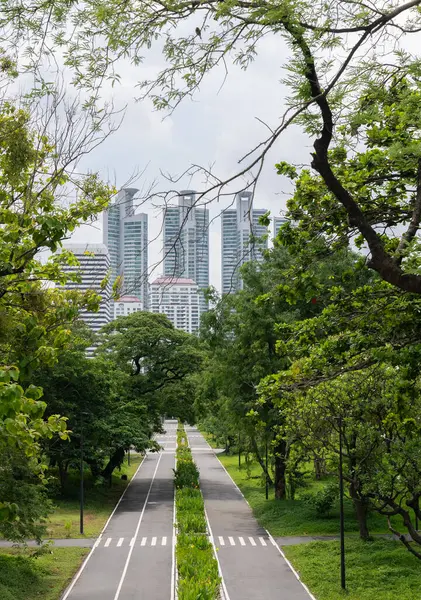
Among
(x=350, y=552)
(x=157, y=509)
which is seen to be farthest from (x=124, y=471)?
(x=350, y=552)

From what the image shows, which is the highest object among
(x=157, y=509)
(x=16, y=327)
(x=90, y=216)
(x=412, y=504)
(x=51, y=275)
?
(x=90, y=216)

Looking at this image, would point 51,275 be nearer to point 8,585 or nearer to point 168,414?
point 8,585

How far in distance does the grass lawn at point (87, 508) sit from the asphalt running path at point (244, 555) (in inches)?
188

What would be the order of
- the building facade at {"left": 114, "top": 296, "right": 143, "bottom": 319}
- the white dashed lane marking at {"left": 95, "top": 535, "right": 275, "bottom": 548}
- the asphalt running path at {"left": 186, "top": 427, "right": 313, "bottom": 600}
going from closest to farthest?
the building facade at {"left": 114, "top": 296, "right": 143, "bottom": 319} → the asphalt running path at {"left": 186, "top": 427, "right": 313, "bottom": 600} → the white dashed lane marking at {"left": 95, "top": 535, "right": 275, "bottom": 548}

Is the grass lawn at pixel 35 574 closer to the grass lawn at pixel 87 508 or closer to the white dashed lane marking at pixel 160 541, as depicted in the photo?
the grass lawn at pixel 87 508

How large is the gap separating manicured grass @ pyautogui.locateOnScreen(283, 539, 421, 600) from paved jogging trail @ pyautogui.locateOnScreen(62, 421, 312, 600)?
562 mm

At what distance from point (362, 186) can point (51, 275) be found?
383 cm

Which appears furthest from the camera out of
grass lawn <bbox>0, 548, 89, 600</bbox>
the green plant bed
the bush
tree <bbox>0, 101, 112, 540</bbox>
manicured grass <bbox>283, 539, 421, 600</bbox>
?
the bush

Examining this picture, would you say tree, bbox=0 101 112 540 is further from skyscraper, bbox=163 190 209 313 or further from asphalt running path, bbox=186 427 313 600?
asphalt running path, bbox=186 427 313 600

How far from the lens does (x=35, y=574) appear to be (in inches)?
796

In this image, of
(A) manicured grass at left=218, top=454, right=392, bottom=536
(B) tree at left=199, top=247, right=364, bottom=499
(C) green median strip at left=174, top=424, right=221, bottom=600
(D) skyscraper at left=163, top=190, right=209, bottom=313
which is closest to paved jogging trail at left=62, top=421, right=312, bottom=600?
(A) manicured grass at left=218, top=454, right=392, bottom=536

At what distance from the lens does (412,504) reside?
53.4 ft

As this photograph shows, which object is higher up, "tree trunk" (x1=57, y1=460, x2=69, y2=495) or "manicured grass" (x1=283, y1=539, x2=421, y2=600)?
"tree trunk" (x1=57, y1=460, x2=69, y2=495)

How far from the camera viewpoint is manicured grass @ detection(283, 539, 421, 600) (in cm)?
1798
